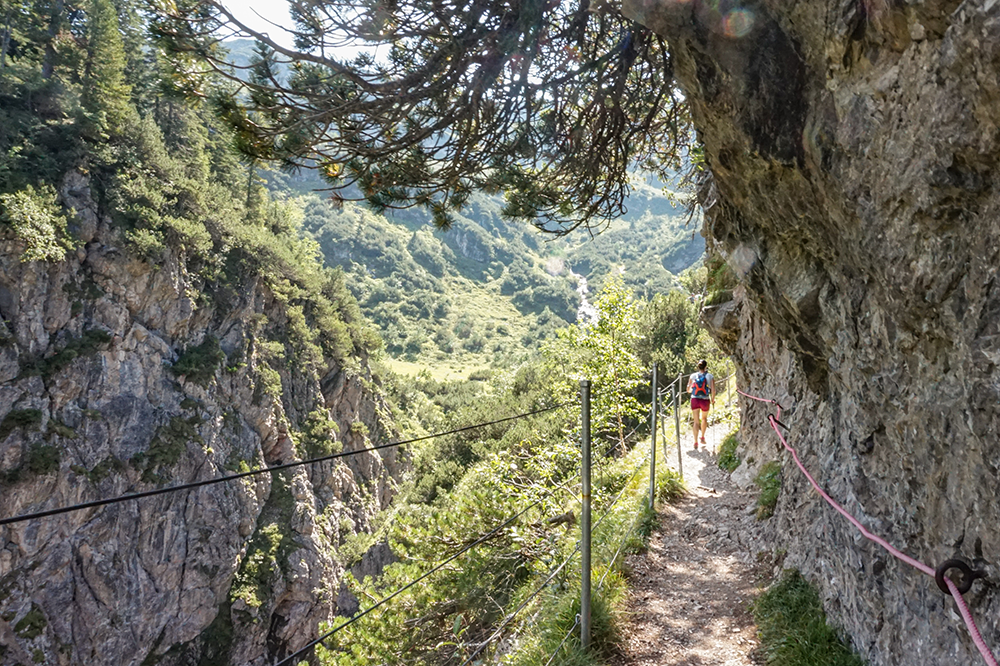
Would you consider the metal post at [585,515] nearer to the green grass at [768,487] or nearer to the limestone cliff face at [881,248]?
the limestone cliff face at [881,248]

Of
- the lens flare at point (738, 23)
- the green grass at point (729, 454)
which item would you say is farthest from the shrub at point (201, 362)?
the lens flare at point (738, 23)

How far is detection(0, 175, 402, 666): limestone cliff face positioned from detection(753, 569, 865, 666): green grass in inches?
1020

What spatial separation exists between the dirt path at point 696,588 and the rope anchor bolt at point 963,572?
2.06m

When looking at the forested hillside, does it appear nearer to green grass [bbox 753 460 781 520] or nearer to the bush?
the bush

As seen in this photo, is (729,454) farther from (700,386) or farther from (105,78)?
(105,78)

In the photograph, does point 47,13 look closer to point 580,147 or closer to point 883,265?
point 580,147

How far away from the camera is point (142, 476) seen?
78.0ft

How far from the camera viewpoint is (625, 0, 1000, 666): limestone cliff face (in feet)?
6.37

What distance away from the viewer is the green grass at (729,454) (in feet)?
27.6

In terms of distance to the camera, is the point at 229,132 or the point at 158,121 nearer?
the point at 229,132

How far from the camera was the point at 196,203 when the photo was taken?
103ft

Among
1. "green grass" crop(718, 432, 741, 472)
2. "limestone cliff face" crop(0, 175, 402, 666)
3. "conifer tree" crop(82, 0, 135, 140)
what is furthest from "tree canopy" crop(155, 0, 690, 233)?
"conifer tree" crop(82, 0, 135, 140)

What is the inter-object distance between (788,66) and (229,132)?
4.03m

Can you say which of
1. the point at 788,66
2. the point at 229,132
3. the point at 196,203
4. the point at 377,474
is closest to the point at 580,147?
the point at 788,66
